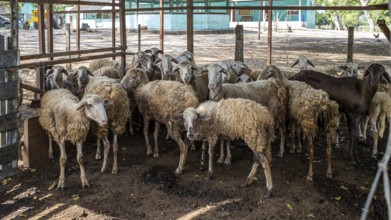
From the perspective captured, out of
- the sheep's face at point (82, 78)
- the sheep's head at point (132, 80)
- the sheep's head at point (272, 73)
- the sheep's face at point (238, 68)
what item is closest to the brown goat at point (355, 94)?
the sheep's head at point (272, 73)

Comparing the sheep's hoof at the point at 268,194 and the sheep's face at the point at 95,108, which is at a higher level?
the sheep's face at the point at 95,108

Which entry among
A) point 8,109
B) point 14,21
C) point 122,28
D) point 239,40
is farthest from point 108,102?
point 239,40

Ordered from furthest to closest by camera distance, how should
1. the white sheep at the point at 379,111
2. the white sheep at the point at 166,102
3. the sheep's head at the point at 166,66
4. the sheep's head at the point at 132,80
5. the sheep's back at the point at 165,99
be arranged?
1. the sheep's head at the point at 166,66
2. the sheep's head at the point at 132,80
3. the white sheep at the point at 379,111
4. the sheep's back at the point at 165,99
5. the white sheep at the point at 166,102

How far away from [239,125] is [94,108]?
1.91 meters

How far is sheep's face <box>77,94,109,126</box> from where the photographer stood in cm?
541

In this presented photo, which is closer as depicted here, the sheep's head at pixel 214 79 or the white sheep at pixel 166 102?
the white sheep at pixel 166 102

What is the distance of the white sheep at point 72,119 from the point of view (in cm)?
546

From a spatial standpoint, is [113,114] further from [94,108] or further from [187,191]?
[187,191]

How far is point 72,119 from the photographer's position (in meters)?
5.62

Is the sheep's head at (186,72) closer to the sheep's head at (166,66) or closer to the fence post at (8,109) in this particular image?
the sheep's head at (166,66)

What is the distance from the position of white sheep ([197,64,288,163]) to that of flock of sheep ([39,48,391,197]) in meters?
0.02

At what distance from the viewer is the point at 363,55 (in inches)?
753

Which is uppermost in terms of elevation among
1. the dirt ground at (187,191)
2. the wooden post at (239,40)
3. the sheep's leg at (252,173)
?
the wooden post at (239,40)

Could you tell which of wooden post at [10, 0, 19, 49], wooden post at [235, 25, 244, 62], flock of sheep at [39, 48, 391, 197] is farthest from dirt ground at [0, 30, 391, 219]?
wooden post at [235, 25, 244, 62]
